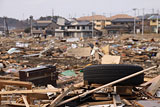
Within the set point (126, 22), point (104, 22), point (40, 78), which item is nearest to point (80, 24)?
point (126, 22)

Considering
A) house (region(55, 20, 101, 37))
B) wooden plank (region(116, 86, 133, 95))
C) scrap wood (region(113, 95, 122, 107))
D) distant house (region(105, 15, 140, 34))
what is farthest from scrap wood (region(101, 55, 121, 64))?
distant house (region(105, 15, 140, 34))

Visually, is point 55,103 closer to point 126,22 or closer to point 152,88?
point 152,88

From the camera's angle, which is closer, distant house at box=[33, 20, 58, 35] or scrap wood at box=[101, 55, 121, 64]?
scrap wood at box=[101, 55, 121, 64]

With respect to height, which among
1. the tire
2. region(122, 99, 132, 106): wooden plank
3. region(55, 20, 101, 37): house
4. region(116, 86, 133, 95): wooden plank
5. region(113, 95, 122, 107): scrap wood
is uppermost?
region(55, 20, 101, 37): house

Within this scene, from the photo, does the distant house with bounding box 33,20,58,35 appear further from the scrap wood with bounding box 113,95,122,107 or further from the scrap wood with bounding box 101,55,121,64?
the scrap wood with bounding box 113,95,122,107

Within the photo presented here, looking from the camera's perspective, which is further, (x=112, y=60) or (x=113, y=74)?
(x=112, y=60)

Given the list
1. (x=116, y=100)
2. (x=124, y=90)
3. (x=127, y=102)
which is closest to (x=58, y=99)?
(x=116, y=100)

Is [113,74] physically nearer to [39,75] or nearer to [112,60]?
[39,75]

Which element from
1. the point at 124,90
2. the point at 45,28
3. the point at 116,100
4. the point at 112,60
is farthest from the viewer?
the point at 45,28

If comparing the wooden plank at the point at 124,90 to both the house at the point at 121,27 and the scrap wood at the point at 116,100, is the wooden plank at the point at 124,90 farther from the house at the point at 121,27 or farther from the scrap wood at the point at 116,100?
the house at the point at 121,27

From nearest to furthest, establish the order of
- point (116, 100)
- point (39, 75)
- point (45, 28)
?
point (116, 100) → point (39, 75) → point (45, 28)

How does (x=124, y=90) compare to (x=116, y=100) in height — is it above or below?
above

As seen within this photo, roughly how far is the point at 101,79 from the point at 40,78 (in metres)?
2.94

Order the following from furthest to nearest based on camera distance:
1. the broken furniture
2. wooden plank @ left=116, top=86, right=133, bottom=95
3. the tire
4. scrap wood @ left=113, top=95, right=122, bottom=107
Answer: the broken furniture, the tire, wooden plank @ left=116, top=86, right=133, bottom=95, scrap wood @ left=113, top=95, right=122, bottom=107
